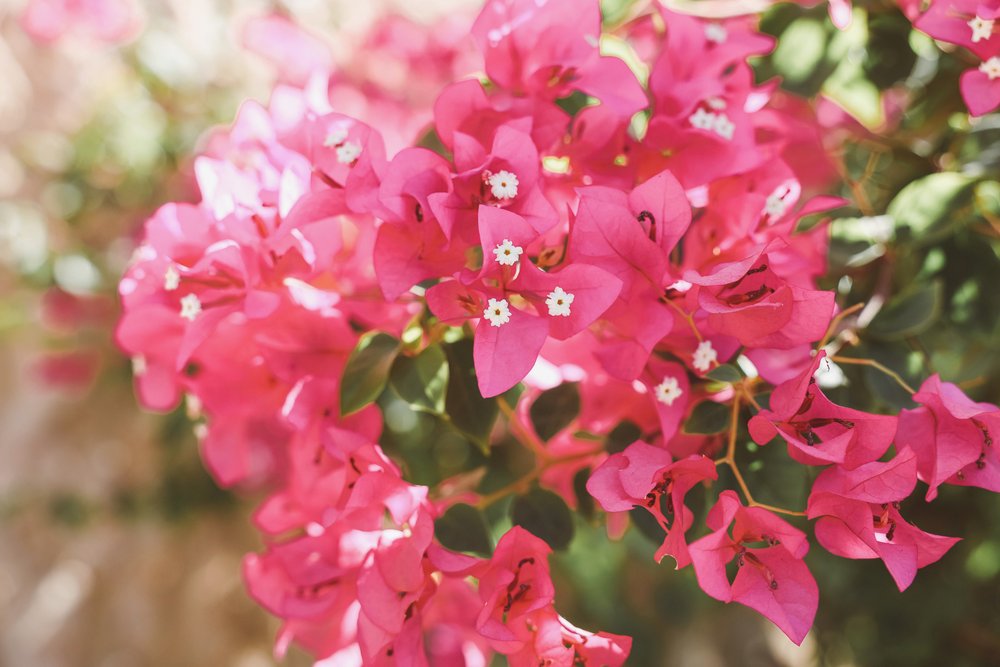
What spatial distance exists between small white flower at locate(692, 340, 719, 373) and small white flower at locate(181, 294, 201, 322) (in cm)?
36

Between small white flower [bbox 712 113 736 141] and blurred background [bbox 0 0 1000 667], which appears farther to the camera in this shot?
blurred background [bbox 0 0 1000 667]

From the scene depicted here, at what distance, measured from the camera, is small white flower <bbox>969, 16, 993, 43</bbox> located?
0.56m

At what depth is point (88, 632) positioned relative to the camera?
1295mm

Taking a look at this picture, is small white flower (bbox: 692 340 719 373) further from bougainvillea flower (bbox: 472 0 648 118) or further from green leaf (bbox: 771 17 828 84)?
green leaf (bbox: 771 17 828 84)

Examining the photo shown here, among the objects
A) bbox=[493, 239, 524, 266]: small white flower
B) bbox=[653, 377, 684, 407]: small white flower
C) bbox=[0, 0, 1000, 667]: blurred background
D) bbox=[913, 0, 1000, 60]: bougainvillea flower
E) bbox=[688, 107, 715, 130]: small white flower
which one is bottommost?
bbox=[0, 0, 1000, 667]: blurred background

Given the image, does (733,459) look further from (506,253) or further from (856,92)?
(856,92)

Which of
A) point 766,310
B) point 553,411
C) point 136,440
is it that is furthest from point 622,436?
point 136,440

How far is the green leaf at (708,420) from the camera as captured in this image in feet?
1.83

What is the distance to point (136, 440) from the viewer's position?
136 cm

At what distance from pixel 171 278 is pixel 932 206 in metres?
0.63

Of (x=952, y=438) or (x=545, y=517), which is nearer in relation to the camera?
(x=952, y=438)

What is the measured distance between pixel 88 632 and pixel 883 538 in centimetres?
128

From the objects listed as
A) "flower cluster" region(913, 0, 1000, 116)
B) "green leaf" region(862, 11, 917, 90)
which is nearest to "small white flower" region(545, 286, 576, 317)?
"flower cluster" region(913, 0, 1000, 116)

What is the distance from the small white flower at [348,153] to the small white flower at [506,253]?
6.1 inches
